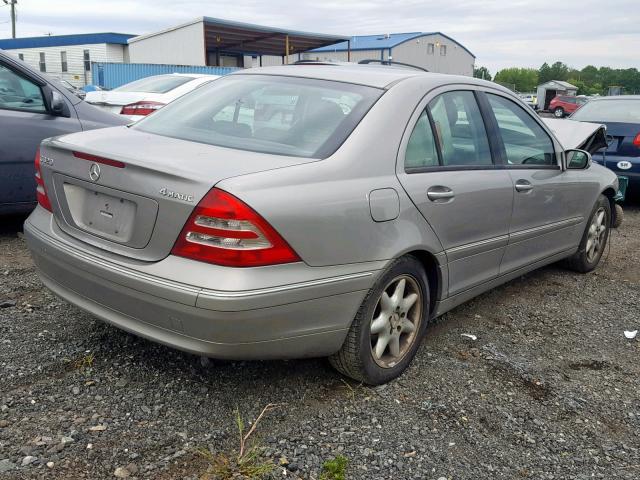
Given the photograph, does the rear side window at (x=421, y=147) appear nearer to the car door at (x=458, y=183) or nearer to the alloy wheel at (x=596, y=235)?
the car door at (x=458, y=183)

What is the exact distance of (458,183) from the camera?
3.35 m

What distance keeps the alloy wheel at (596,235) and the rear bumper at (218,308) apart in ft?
10.3

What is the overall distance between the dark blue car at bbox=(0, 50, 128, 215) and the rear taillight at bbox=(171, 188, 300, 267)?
3.18 meters

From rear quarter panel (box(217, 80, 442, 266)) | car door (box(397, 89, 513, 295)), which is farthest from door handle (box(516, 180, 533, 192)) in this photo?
rear quarter panel (box(217, 80, 442, 266))

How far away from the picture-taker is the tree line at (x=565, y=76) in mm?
105000

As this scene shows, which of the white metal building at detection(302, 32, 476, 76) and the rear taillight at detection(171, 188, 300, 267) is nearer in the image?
the rear taillight at detection(171, 188, 300, 267)

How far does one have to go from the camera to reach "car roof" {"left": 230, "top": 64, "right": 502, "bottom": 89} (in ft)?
10.8

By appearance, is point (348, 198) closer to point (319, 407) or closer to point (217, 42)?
point (319, 407)

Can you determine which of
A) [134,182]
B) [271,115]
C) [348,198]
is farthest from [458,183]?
[134,182]

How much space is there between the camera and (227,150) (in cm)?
281

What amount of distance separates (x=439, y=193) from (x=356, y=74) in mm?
798

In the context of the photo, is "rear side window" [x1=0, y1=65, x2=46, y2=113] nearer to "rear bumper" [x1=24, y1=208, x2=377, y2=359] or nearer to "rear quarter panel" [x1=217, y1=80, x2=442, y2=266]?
"rear bumper" [x1=24, y1=208, x2=377, y2=359]

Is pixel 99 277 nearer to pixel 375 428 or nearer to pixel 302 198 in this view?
pixel 302 198

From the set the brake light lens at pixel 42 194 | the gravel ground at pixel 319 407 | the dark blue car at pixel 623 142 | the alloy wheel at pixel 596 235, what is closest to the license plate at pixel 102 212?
the brake light lens at pixel 42 194
